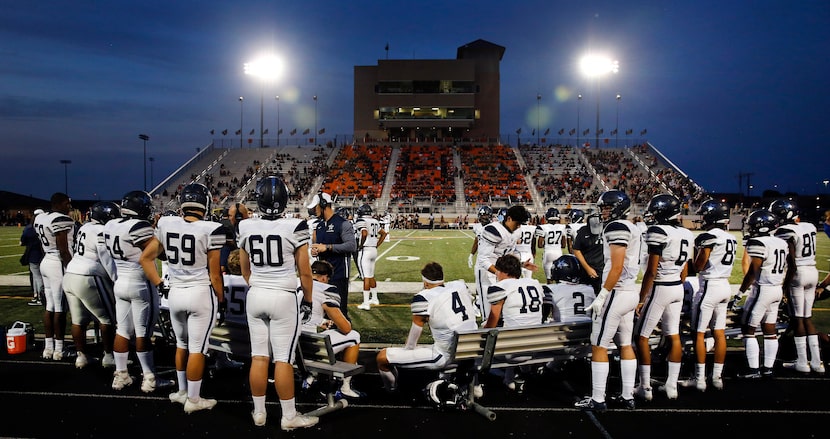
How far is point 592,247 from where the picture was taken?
7.64 metres

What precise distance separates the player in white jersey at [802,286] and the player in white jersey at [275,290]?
5639mm

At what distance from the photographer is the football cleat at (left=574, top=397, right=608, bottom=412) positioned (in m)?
4.88

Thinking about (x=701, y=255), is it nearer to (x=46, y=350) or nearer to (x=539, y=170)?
(x=46, y=350)

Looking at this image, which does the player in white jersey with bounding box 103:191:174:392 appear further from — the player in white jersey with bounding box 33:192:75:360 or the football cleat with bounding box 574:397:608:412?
the football cleat with bounding box 574:397:608:412

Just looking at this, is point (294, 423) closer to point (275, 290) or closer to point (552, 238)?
point (275, 290)

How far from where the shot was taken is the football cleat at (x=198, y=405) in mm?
4805

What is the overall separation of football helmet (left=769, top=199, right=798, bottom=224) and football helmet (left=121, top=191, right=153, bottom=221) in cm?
715

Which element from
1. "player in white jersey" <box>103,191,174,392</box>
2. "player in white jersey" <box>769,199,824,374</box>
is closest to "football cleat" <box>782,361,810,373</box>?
"player in white jersey" <box>769,199,824,374</box>

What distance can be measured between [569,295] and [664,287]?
97 cm

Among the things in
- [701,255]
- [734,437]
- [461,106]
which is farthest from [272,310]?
[461,106]

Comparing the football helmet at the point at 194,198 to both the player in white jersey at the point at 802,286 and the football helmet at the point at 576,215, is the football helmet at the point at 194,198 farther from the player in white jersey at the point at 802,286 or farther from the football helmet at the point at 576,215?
the football helmet at the point at 576,215

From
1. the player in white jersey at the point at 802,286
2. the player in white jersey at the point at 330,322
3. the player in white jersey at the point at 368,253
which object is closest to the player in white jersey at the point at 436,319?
the player in white jersey at the point at 330,322

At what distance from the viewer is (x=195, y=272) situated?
4.63 meters

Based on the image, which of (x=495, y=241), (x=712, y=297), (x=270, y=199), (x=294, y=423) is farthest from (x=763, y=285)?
(x=270, y=199)
